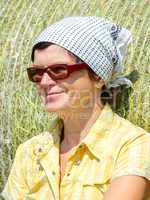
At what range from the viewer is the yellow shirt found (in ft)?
6.32

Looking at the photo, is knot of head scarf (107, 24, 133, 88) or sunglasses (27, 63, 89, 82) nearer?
sunglasses (27, 63, 89, 82)

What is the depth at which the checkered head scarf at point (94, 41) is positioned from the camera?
2014 millimetres

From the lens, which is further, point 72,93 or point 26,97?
point 26,97

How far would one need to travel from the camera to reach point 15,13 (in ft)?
9.52

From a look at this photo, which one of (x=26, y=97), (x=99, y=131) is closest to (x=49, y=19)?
(x=26, y=97)

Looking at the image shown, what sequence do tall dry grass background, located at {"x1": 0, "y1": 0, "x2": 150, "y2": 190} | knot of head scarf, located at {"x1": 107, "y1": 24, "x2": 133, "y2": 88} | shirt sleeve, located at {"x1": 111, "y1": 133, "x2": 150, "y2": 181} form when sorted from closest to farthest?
1. shirt sleeve, located at {"x1": 111, "y1": 133, "x2": 150, "y2": 181}
2. knot of head scarf, located at {"x1": 107, "y1": 24, "x2": 133, "y2": 88}
3. tall dry grass background, located at {"x1": 0, "y1": 0, "x2": 150, "y2": 190}

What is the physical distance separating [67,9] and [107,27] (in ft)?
2.09

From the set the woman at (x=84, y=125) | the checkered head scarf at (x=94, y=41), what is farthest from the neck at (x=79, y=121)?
the checkered head scarf at (x=94, y=41)

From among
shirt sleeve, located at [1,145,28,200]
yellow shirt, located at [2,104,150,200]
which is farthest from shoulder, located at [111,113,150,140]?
shirt sleeve, located at [1,145,28,200]

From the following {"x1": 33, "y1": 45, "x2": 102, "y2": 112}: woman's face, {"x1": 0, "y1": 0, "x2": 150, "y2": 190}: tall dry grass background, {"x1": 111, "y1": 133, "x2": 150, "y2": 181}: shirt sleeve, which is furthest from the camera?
{"x1": 0, "y1": 0, "x2": 150, "y2": 190}: tall dry grass background

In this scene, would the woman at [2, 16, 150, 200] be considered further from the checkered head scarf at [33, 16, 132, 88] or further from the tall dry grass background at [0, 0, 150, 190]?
the tall dry grass background at [0, 0, 150, 190]

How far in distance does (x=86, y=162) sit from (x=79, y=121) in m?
0.14

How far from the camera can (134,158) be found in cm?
190

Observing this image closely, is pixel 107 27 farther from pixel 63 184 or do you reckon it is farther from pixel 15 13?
pixel 15 13
